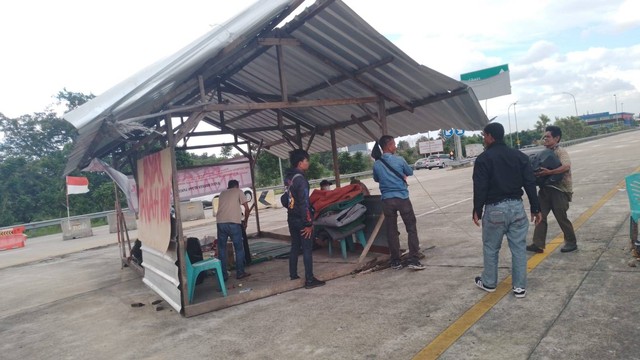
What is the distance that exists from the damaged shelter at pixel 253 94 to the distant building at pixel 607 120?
118857 mm

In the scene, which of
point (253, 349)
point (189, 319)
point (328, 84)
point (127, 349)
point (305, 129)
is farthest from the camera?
point (305, 129)

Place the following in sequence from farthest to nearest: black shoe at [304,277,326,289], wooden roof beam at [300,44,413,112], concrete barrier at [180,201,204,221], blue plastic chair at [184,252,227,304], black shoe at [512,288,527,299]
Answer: concrete barrier at [180,201,204,221]
wooden roof beam at [300,44,413,112]
black shoe at [304,277,326,289]
blue plastic chair at [184,252,227,304]
black shoe at [512,288,527,299]

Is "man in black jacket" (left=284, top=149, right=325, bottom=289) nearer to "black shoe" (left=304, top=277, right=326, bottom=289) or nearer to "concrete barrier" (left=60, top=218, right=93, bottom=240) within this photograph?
"black shoe" (left=304, top=277, right=326, bottom=289)

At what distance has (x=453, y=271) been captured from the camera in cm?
537

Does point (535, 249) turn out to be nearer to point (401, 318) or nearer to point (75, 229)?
point (401, 318)

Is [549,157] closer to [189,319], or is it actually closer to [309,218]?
[309,218]

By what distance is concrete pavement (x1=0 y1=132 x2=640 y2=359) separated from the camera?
3.30m

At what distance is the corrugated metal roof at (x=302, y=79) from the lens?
15.5ft

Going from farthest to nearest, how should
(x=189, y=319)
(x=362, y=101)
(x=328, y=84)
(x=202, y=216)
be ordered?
1. (x=202, y=216)
2. (x=328, y=84)
3. (x=362, y=101)
4. (x=189, y=319)

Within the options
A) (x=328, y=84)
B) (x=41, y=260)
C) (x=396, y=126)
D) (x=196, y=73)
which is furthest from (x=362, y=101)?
(x=41, y=260)

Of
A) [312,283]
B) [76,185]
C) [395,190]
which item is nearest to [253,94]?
[395,190]

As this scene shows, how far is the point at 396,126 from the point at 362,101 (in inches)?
78.9

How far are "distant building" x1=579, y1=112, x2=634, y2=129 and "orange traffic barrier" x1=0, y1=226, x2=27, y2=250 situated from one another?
120 m

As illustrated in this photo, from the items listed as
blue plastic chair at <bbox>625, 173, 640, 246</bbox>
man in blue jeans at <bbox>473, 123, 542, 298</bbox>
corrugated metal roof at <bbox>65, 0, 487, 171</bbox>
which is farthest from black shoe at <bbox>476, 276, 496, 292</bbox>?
corrugated metal roof at <bbox>65, 0, 487, 171</bbox>
